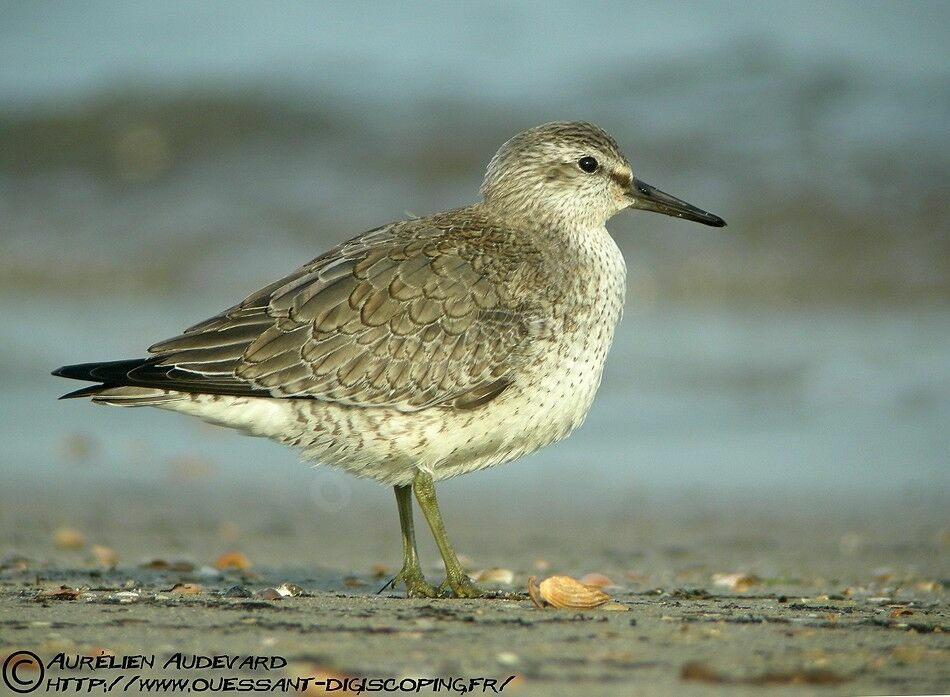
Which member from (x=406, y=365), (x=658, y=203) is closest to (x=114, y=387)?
(x=406, y=365)

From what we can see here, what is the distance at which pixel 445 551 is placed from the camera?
599cm

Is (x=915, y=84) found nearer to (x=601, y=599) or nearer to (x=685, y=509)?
(x=685, y=509)

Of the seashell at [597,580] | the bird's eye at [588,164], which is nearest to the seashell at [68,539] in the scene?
the seashell at [597,580]

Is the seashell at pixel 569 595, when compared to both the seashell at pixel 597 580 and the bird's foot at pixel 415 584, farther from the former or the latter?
the seashell at pixel 597 580

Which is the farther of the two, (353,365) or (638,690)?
(353,365)

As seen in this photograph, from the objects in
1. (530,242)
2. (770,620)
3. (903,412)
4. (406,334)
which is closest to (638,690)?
(770,620)

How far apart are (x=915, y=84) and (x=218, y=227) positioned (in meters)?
9.96

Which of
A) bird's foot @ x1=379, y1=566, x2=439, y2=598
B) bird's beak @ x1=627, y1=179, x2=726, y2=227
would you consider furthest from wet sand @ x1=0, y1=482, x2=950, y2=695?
bird's beak @ x1=627, y1=179, x2=726, y2=227

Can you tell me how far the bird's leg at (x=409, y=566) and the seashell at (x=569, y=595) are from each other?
2.46ft

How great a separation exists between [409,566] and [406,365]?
927 mm

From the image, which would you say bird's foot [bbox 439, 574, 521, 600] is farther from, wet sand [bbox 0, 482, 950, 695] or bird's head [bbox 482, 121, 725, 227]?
bird's head [bbox 482, 121, 725, 227]

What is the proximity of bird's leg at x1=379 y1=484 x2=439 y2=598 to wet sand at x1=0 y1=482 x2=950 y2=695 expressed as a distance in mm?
146

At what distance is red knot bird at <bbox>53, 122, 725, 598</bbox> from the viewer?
600 centimetres

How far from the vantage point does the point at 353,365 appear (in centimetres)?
608
